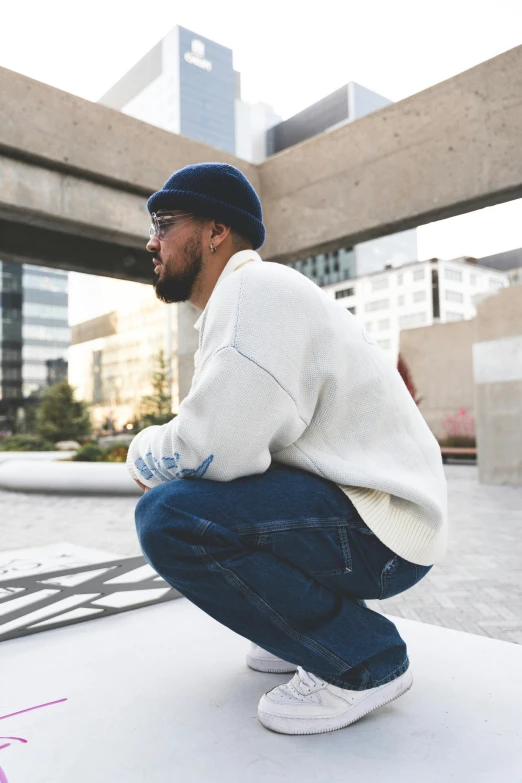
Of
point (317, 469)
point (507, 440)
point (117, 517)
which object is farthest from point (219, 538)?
point (507, 440)

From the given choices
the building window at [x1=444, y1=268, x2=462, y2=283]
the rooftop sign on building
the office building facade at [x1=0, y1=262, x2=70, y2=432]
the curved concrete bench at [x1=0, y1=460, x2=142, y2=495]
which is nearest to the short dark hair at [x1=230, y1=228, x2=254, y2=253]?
the curved concrete bench at [x1=0, y1=460, x2=142, y2=495]

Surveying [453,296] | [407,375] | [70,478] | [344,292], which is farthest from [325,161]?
[344,292]

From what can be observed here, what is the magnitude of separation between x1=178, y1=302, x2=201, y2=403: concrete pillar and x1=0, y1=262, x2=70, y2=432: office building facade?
217ft

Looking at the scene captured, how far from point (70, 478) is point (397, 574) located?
25.3ft

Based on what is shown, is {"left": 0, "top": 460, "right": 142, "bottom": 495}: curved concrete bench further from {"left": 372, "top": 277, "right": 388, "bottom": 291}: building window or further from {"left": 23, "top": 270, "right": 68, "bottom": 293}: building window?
{"left": 372, "top": 277, "right": 388, "bottom": 291}: building window

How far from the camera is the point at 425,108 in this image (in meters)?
5.69

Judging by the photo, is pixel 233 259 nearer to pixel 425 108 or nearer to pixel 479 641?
pixel 479 641

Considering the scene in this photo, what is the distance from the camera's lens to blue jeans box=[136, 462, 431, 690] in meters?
1.29

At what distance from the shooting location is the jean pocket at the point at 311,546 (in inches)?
50.8

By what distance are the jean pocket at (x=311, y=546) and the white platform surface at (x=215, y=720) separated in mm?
366

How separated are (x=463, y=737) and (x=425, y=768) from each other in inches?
6.9

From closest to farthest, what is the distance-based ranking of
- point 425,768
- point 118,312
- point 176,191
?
point 425,768 < point 176,191 < point 118,312

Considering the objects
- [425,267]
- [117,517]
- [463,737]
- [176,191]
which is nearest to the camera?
[463,737]

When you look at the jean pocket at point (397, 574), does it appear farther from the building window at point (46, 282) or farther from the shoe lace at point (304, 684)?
the building window at point (46, 282)
